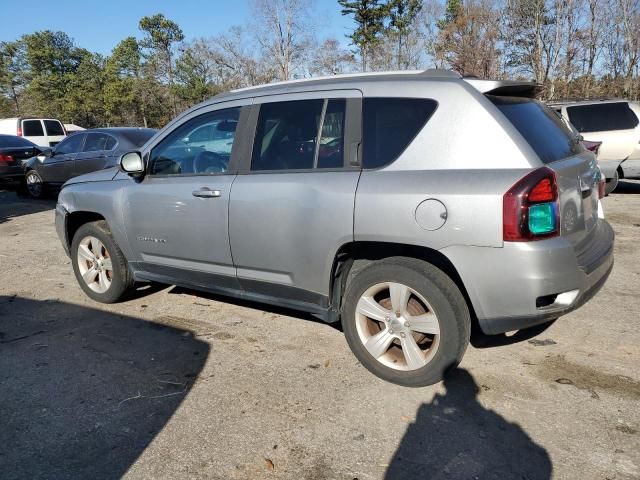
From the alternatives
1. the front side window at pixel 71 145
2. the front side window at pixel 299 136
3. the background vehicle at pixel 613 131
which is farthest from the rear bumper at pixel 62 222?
the background vehicle at pixel 613 131

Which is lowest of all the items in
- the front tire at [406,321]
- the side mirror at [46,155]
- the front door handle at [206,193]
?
the front tire at [406,321]

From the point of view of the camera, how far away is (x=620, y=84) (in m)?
26.6

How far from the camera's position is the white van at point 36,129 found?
18781mm

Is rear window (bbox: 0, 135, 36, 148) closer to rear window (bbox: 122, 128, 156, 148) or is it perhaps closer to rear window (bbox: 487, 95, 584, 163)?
rear window (bbox: 122, 128, 156, 148)

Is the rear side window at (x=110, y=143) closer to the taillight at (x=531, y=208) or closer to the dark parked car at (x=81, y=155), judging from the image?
the dark parked car at (x=81, y=155)

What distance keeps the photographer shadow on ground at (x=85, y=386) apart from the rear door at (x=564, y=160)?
2.56 metres

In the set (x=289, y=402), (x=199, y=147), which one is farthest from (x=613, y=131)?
(x=289, y=402)

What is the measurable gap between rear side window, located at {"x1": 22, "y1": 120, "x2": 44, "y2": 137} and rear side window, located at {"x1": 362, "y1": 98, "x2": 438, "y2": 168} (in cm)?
1988

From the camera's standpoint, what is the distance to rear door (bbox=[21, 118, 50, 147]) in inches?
743

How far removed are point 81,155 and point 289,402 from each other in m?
9.57

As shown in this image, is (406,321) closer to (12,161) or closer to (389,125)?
(389,125)

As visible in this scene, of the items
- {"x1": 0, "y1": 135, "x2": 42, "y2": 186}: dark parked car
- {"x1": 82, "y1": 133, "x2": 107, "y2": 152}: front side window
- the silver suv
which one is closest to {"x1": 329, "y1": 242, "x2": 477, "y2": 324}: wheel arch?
the silver suv

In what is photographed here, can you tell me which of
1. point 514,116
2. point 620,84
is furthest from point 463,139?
point 620,84

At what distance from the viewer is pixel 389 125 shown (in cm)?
302
